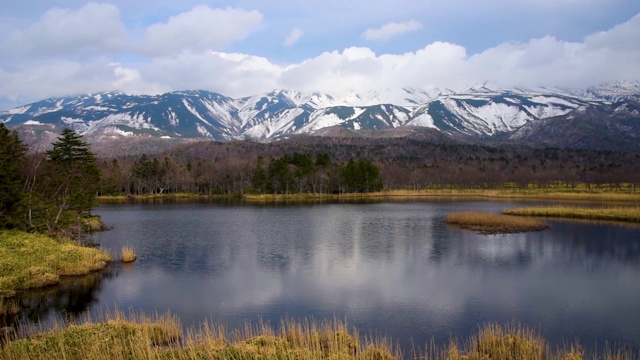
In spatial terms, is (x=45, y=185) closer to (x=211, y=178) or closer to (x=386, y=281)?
(x=386, y=281)

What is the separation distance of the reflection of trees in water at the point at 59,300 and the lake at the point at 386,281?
112 millimetres

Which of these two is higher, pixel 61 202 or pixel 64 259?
pixel 61 202

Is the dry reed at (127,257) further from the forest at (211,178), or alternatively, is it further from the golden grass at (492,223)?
the golden grass at (492,223)

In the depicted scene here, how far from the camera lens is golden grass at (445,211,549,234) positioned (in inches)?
2312

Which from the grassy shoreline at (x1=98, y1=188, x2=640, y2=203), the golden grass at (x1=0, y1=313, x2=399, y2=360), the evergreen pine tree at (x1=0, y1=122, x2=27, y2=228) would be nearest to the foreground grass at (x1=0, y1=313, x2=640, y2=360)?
the golden grass at (x1=0, y1=313, x2=399, y2=360)

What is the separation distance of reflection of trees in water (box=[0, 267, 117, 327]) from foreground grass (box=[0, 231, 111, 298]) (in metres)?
0.78

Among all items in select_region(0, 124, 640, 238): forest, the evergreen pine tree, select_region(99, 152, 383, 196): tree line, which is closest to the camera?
the evergreen pine tree

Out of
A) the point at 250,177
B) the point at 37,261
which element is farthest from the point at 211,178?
the point at 37,261

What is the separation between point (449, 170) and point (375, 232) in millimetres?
141770

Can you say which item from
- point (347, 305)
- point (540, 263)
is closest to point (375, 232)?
point (540, 263)

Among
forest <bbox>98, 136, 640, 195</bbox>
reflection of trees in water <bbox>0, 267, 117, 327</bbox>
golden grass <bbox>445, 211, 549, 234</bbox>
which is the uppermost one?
forest <bbox>98, 136, 640, 195</bbox>

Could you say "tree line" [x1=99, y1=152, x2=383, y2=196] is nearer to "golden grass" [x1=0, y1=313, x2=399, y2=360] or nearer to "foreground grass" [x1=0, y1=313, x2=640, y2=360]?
"golden grass" [x1=0, y1=313, x2=399, y2=360]

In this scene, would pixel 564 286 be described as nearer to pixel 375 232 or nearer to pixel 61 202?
pixel 375 232

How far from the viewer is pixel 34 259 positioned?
3259cm
